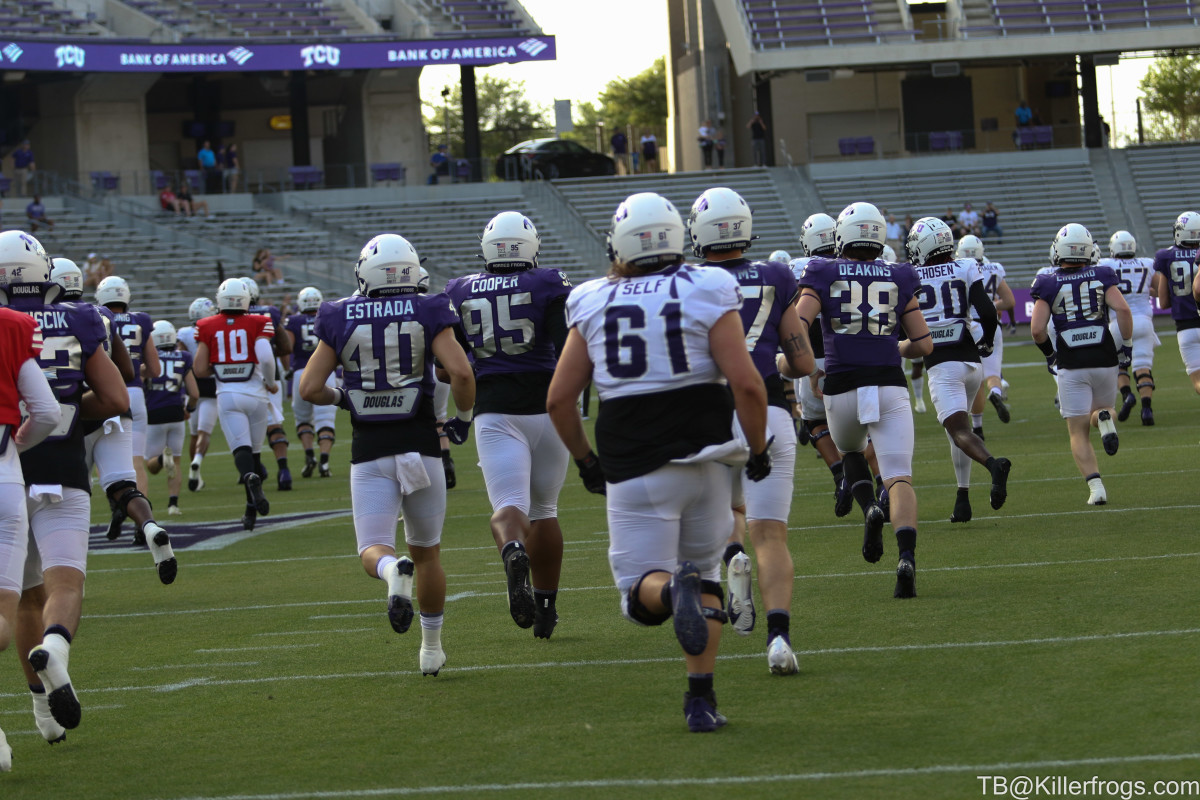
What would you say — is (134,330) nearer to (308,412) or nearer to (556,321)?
(556,321)

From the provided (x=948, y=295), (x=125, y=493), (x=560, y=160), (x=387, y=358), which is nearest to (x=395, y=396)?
(x=387, y=358)

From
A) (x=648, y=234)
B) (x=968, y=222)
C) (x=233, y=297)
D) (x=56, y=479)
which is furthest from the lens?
(x=968, y=222)

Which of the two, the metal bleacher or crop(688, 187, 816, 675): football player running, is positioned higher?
the metal bleacher

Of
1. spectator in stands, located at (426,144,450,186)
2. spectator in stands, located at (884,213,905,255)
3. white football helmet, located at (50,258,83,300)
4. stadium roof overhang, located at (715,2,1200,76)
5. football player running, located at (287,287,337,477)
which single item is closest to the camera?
white football helmet, located at (50,258,83,300)

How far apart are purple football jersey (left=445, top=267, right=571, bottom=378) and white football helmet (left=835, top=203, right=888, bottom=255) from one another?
58.5 inches

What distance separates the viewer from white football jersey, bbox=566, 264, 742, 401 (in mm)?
5055

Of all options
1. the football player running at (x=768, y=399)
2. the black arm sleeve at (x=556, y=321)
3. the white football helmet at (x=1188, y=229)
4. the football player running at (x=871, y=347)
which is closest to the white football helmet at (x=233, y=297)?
the black arm sleeve at (x=556, y=321)

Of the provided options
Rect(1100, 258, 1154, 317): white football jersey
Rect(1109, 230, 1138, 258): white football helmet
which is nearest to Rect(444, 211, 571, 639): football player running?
Rect(1109, 230, 1138, 258): white football helmet

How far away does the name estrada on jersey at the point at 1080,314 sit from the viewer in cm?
998

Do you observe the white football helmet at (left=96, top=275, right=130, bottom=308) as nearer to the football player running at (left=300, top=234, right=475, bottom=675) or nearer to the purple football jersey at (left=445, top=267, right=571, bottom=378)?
the purple football jersey at (left=445, top=267, right=571, bottom=378)

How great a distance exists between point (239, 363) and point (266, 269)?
1769 cm

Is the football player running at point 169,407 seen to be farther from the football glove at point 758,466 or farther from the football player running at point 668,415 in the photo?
the football glove at point 758,466

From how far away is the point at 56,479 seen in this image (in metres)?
5.77

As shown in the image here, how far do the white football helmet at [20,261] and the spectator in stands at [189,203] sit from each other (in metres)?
29.5
